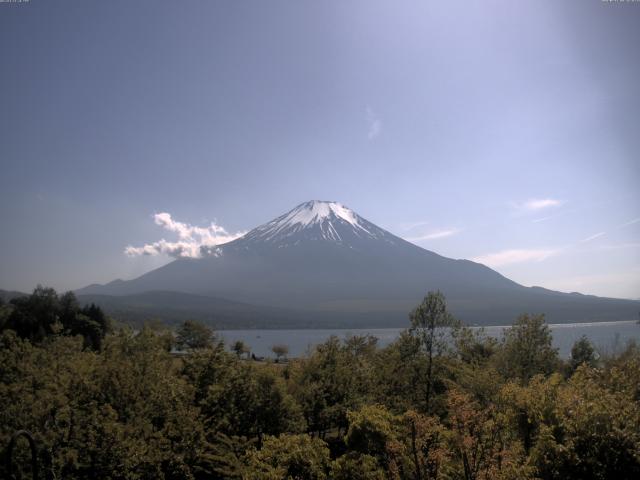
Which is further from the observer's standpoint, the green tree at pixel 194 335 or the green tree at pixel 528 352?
the green tree at pixel 194 335

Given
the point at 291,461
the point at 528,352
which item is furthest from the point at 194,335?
the point at 291,461

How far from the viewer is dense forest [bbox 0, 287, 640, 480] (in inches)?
369

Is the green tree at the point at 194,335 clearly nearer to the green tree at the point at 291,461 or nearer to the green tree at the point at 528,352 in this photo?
the green tree at the point at 528,352

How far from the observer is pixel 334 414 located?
826 inches

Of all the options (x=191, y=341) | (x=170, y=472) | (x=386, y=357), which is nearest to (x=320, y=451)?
(x=170, y=472)

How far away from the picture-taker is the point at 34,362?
22.2m

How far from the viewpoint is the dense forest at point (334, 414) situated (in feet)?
30.8

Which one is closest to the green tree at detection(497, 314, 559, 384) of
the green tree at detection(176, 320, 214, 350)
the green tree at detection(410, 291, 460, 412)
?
the green tree at detection(410, 291, 460, 412)

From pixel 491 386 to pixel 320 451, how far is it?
10.2m

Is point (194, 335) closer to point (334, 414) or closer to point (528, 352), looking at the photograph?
point (334, 414)

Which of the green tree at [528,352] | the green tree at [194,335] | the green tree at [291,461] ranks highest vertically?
the green tree at [528,352]

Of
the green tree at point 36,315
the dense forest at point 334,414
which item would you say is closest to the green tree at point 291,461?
the dense forest at point 334,414

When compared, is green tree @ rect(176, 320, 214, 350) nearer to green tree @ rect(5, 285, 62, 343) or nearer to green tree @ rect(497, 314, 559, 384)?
green tree @ rect(5, 285, 62, 343)

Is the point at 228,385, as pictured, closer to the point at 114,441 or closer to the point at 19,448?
the point at 114,441
